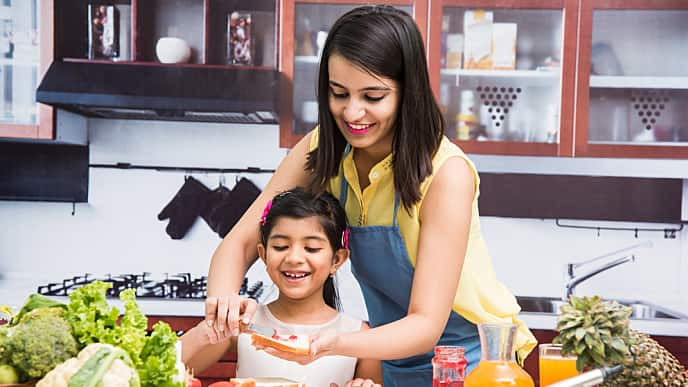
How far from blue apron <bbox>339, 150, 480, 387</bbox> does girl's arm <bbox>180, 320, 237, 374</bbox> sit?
0.35 meters

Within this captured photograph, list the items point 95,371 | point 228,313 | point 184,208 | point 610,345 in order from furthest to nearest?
1. point 184,208
2. point 228,313
3. point 610,345
4. point 95,371

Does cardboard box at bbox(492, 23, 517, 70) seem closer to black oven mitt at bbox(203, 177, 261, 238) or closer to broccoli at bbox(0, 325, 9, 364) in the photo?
black oven mitt at bbox(203, 177, 261, 238)

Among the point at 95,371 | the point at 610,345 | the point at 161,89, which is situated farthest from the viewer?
the point at 161,89

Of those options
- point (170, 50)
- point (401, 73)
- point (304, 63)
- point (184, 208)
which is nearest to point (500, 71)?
point (304, 63)

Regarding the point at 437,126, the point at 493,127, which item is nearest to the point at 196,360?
the point at 437,126

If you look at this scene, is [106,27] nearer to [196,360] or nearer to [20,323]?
[196,360]

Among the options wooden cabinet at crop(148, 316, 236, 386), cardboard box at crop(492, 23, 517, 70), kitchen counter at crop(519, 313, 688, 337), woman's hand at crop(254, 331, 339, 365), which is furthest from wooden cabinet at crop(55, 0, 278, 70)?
woman's hand at crop(254, 331, 339, 365)

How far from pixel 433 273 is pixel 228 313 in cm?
37

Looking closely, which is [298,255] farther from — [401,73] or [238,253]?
[401,73]

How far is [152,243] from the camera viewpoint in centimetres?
340

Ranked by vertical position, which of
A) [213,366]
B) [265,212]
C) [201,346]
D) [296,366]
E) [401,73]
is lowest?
[213,366]

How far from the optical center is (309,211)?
166 centimetres

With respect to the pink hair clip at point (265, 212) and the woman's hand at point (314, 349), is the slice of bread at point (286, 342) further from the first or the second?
the pink hair clip at point (265, 212)

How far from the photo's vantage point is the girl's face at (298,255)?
1.64 m
